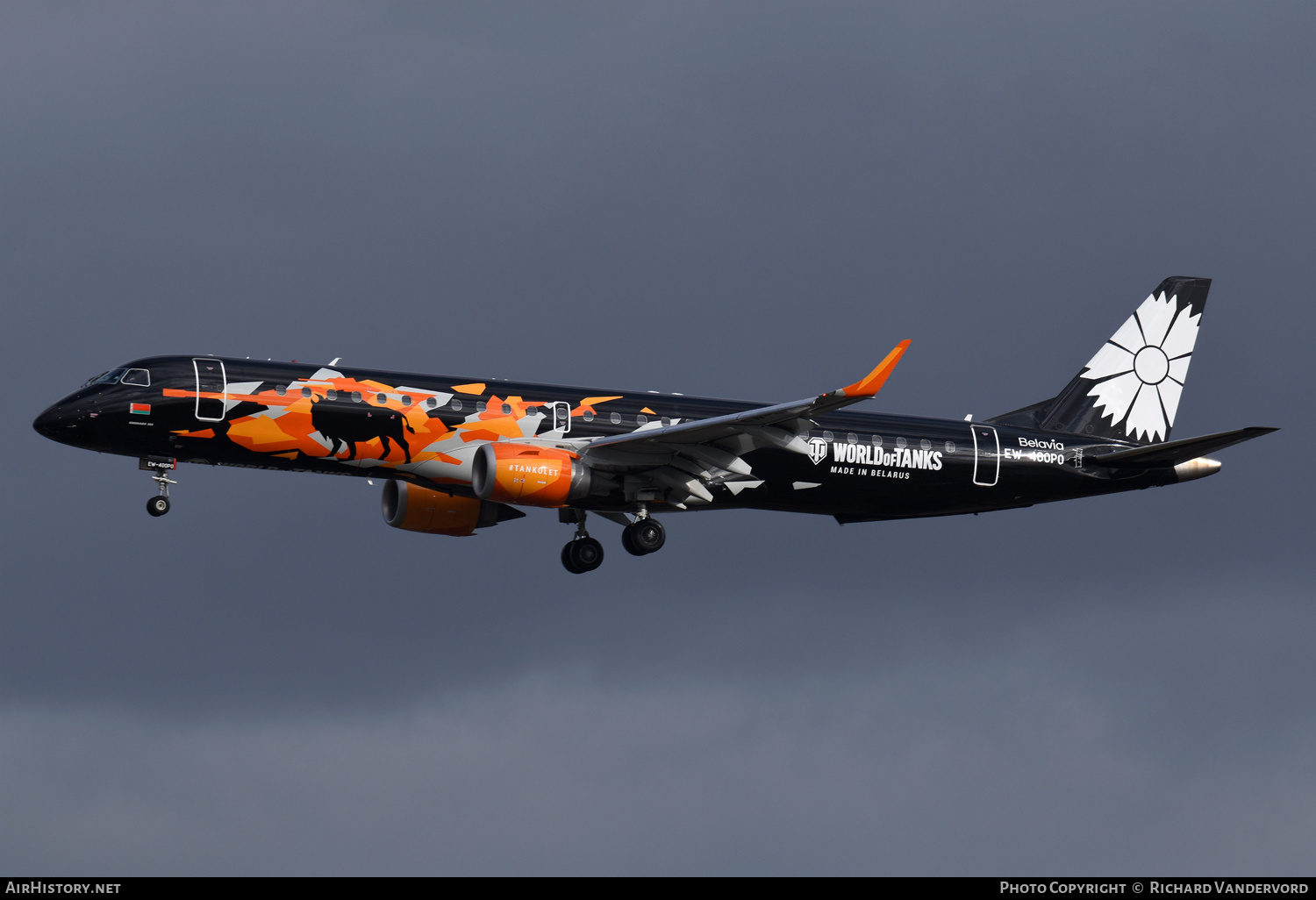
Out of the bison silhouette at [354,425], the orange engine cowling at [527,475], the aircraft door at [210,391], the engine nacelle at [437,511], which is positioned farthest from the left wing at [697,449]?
the aircraft door at [210,391]

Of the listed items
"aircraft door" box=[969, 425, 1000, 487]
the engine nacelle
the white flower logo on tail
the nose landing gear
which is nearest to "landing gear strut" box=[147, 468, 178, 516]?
the nose landing gear

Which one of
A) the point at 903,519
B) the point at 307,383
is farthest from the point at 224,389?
the point at 903,519

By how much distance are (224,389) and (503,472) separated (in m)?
8.42

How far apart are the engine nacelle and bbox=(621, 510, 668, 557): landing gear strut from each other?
17.9ft

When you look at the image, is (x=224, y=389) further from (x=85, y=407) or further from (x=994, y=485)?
(x=994, y=485)

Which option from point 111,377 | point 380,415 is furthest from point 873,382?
point 111,377

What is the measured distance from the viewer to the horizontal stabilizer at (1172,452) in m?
48.9

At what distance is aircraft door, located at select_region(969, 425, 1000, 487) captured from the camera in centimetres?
5428

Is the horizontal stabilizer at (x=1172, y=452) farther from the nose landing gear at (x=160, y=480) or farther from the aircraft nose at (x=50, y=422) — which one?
the aircraft nose at (x=50, y=422)

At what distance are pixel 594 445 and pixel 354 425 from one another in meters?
6.99

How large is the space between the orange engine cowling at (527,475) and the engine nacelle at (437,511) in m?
6.02

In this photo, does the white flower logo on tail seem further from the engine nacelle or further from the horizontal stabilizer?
the engine nacelle

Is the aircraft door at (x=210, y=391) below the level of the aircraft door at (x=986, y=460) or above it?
above

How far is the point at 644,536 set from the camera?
50.9 meters
